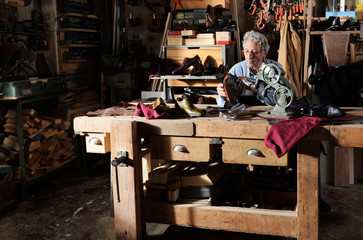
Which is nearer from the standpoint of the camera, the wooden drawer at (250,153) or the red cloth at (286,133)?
the red cloth at (286,133)

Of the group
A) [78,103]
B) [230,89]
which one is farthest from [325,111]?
[78,103]

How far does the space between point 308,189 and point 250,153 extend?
419 mm

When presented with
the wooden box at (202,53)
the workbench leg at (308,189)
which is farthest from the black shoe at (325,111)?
the wooden box at (202,53)

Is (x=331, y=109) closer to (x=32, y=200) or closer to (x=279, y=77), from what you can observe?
(x=279, y=77)

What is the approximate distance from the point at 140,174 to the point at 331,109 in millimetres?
1348

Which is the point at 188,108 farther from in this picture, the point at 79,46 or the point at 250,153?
the point at 79,46

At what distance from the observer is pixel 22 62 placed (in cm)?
434

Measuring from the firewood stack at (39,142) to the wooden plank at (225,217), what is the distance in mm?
1918

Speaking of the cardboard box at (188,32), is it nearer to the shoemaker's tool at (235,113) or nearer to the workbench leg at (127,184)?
the shoemaker's tool at (235,113)

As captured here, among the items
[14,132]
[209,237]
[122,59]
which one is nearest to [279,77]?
[209,237]

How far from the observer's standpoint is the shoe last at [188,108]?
9.49ft

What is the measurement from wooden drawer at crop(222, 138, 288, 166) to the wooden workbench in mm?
25

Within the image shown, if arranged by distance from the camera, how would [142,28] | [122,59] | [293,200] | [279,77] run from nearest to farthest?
[279,77]
[293,200]
[122,59]
[142,28]

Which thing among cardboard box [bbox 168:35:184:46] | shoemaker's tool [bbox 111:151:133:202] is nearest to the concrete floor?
shoemaker's tool [bbox 111:151:133:202]
